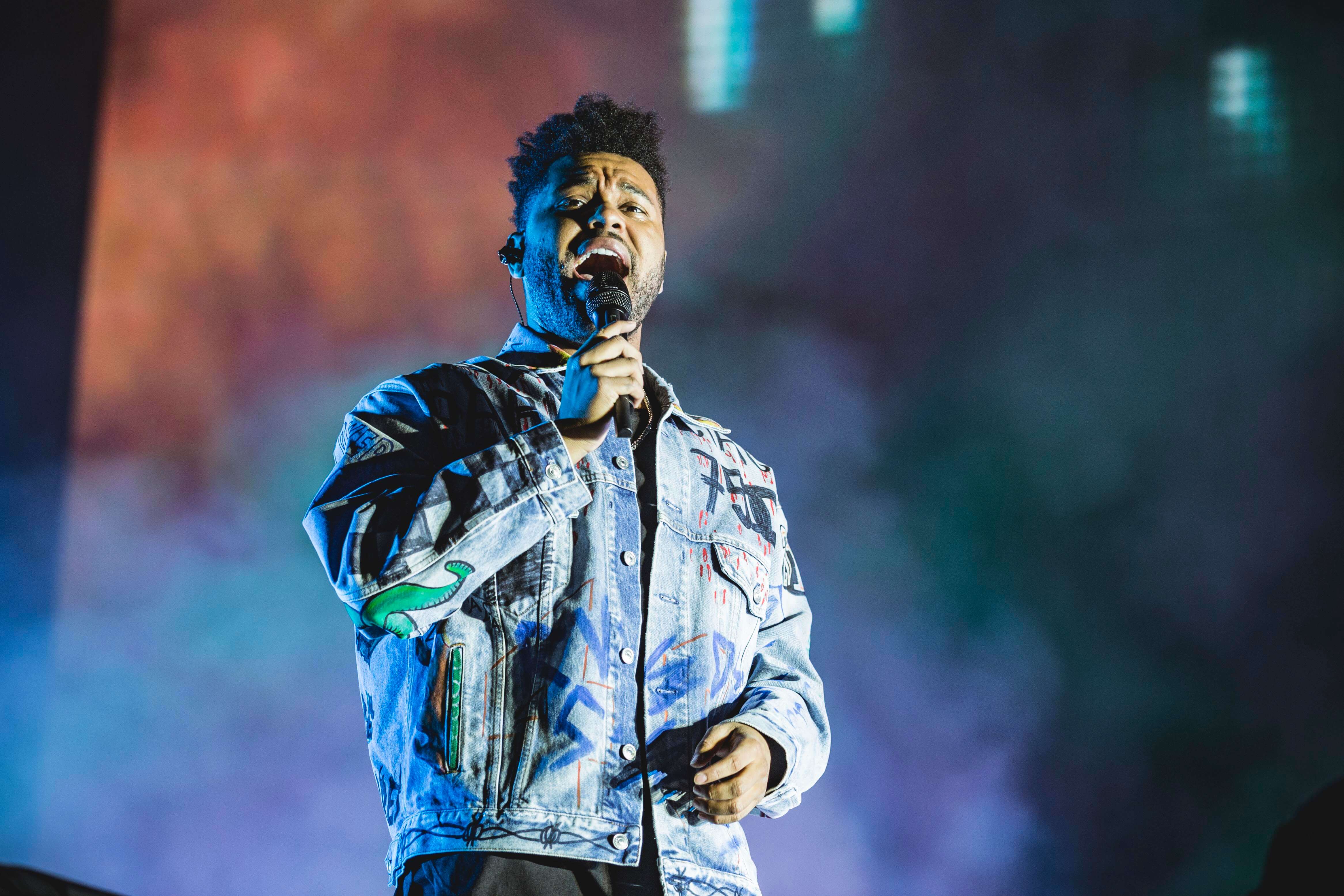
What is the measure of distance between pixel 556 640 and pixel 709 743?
0.22 meters

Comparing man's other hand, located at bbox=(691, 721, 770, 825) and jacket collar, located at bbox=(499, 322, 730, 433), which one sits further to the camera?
jacket collar, located at bbox=(499, 322, 730, 433)

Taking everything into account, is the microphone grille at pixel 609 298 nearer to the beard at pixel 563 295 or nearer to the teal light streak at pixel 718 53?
the beard at pixel 563 295

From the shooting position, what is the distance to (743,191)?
3.83 metres

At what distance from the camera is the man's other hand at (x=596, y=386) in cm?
131

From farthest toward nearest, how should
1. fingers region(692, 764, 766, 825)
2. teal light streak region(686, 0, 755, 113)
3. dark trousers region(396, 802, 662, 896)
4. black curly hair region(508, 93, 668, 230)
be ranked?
teal light streak region(686, 0, 755, 113)
black curly hair region(508, 93, 668, 230)
fingers region(692, 764, 766, 825)
dark trousers region(396, 802, 662, 896)

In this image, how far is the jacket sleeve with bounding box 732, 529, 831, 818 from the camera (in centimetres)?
147

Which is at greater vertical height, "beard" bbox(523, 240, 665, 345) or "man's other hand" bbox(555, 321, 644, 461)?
"beard" bbox(523, 240, 665, 345)

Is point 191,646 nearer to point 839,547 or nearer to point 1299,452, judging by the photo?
point 839,547

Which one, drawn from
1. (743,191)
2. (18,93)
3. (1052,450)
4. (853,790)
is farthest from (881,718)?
(18,93)

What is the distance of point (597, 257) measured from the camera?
5.86 feet

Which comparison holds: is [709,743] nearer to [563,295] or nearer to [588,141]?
[563,295]

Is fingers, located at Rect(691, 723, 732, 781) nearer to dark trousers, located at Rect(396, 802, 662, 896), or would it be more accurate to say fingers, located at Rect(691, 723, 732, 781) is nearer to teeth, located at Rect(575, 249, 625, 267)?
dark trousers, located at Rect(396, 802, 662, 896)

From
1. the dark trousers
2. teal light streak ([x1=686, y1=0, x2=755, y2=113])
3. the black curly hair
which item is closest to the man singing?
the dark trousers

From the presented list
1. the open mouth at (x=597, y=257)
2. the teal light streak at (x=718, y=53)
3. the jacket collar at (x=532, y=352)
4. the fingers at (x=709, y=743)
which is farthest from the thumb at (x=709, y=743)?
the teal light streak at (x=718, y=53)
